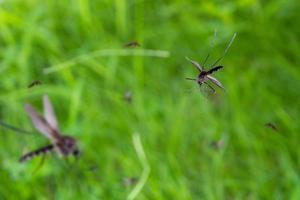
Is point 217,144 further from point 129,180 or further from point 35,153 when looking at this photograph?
point 35,153

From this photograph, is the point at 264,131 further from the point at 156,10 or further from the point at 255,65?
the point at 156,10

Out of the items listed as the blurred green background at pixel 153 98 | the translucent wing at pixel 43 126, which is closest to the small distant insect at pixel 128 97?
the blurred green background at pixel 153 98

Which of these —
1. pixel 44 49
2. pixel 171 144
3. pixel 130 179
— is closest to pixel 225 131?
pixel 171 144

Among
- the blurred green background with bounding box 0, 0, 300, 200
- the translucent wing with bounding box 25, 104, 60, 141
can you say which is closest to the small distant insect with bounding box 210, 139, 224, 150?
the blurred green background with bounding box 0, 0, 300, 200

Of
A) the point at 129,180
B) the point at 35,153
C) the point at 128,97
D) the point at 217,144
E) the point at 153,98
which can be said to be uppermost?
the point at 153,98

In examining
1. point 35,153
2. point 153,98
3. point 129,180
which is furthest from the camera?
point 153,98

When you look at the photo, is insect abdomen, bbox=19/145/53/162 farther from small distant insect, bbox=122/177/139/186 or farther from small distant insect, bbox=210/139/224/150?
small distant insect, bbox=210/139/224/150

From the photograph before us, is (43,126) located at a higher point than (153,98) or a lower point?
lower

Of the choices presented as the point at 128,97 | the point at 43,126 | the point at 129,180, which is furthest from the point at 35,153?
the point at 128,97
